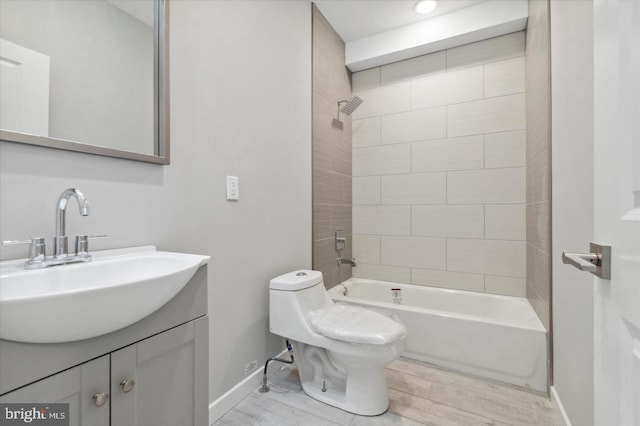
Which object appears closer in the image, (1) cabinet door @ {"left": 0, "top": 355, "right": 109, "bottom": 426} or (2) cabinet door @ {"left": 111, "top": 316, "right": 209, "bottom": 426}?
(1) cabinet door @ {"left": 0, "top": 355, "right": 109, "bottom": 426}

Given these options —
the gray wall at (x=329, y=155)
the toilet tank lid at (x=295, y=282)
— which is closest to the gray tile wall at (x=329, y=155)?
the gray wall at (x=329, y=155)

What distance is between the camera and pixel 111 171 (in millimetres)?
1020

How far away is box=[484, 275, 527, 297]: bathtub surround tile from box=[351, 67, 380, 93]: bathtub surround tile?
6.68 feet

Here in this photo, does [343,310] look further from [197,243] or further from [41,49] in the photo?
[41,49]

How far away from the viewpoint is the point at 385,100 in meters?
2.71

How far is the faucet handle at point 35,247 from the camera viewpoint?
782 millimetres

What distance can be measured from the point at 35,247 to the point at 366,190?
2398 millimetres

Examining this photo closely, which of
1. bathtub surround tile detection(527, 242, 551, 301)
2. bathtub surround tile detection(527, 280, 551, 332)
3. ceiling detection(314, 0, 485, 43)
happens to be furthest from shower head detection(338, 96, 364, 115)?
bathtub surround tile detection(527, 280, 551, 332)

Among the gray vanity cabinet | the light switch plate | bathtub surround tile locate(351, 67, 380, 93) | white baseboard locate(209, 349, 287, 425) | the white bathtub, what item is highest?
bathtub surround tile locate(351, 67, 380, 93)

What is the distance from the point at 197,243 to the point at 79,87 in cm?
72

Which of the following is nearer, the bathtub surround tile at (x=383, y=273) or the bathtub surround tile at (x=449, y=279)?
the bathtub surround tile at (x=449, y=279)

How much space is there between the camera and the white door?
453mm

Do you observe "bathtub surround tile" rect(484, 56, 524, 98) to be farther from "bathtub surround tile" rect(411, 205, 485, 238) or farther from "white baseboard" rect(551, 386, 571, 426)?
"white baseboard" rect(551, 386, 571, 426)

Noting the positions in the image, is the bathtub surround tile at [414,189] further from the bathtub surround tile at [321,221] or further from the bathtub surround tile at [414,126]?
the bathtub surround tile at [321,221]
